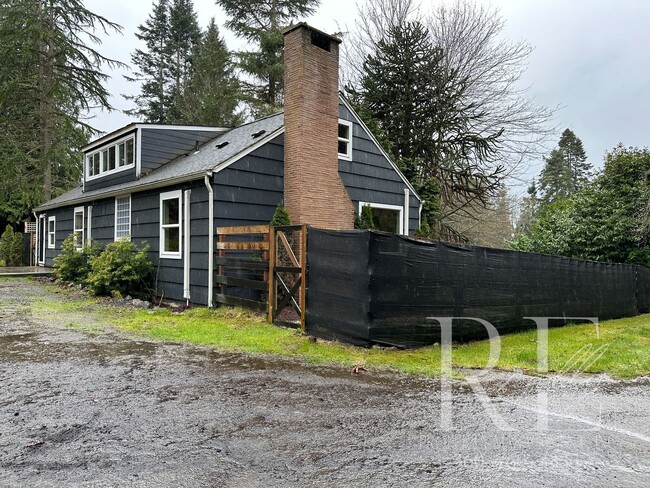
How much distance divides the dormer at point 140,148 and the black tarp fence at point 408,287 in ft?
26.3

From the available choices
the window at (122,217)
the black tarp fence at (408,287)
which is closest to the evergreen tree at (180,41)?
the window at (122,217)

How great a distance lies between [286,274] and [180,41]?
105 feet

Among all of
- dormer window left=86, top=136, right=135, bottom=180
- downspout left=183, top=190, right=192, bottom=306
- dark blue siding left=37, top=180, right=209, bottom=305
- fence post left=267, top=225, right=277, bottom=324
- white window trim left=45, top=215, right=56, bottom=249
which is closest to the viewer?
fence post left=267, top=225, right=277, bottom=324

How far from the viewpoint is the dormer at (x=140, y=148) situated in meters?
12.8

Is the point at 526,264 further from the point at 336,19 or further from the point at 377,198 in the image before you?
the point at 336,19

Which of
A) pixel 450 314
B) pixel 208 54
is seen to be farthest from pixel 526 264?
pixel 208 54

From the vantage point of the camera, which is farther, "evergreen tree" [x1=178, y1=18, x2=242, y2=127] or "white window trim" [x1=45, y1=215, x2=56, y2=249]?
"evergreen tree" [x1=178, y1=18, x2=242, y2=127]

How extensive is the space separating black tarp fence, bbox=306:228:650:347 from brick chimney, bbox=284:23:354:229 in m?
3.61

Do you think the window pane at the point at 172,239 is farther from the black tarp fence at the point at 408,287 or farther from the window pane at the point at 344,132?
the window pane at the point at 344,132

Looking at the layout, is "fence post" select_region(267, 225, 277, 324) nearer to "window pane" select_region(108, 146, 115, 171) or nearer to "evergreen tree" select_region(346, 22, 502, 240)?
"window pane" select_region(108, 146, 115, 171)

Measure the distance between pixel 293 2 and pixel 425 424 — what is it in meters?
24.7

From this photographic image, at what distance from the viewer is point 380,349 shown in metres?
6.12

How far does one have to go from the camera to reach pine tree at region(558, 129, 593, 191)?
1737 inches

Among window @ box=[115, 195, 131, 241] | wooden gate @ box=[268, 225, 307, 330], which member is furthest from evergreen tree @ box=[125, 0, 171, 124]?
wooden gate @ box=[268, 225, 307, 330]
